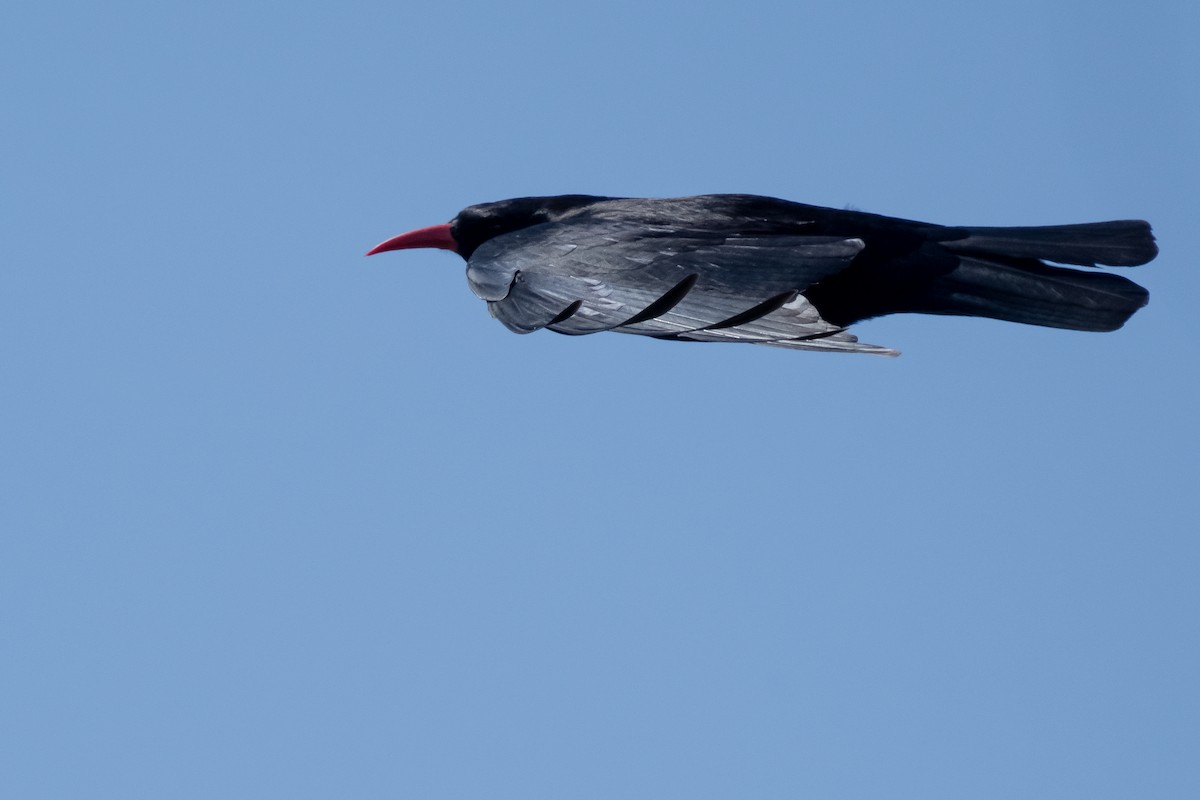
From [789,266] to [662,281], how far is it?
0.64 meters

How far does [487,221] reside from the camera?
38.5ft

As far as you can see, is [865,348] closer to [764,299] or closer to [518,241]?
[764,299]

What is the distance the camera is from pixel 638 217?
31.9ft

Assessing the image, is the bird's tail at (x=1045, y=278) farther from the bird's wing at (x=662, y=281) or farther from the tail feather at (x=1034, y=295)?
the bird's wing at (x=662, y=281)

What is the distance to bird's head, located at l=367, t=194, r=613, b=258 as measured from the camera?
11055 mm

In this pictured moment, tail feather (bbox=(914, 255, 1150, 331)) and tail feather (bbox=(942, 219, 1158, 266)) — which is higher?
tail feather (bbox=(942, 219, 1158, 266))

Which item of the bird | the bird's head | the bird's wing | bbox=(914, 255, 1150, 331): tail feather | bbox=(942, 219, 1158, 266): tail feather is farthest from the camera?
the bird's head

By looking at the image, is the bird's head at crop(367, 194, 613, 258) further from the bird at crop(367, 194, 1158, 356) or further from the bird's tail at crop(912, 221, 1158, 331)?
the bird's tail at crop(912, 221, 1158, 331)

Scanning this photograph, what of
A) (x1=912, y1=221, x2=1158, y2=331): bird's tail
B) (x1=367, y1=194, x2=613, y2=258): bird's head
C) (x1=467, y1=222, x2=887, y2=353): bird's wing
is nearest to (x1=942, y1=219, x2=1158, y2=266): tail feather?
(x1=912, y1=221, x2=1158, y2=331): bird's tail

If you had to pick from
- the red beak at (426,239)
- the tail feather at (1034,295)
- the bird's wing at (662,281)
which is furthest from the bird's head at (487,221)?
the tail feather at (1034,295)

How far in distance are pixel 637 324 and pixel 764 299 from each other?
0.68m

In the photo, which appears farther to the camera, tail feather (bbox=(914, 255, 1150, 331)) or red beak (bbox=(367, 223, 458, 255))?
red beak (bbox=(367, 223, 458, 255))

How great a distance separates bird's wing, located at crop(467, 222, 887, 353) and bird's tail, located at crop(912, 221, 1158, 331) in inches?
43.5

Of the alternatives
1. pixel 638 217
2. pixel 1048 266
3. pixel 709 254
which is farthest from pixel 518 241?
pixel 1048 266
